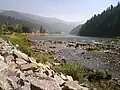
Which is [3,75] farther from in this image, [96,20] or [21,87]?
[96,20]

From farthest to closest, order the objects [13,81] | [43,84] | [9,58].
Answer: [9,58] → [43,84] → [13,81]

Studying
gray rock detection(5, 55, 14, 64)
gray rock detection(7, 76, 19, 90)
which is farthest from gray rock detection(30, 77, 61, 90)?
gray rock detection(5, 55, 14, 64)

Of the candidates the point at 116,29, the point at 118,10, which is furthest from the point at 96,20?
the point at 116,29

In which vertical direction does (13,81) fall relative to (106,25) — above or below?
below

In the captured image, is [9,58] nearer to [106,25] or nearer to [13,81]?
[13,81]

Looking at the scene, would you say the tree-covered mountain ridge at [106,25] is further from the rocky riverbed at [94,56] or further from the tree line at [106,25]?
the rocky riverbed at [94,56]

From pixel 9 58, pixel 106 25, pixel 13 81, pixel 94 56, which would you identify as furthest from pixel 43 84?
pixel 106 25

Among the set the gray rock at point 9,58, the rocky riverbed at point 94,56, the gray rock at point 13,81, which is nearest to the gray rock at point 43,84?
the gray rock at point 13,81

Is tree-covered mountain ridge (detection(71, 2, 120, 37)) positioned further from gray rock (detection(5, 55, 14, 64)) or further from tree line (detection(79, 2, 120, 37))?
gray rock (detection(5, 55, 14, 64))

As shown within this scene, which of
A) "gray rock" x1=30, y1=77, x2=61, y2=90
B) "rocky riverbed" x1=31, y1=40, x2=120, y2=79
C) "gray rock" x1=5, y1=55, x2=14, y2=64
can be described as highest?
"gray rock" x1=5, y1=55, x2=14, y2=64

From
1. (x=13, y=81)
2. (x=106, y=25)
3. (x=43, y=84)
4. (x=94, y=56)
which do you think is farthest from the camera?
(x=106, y=25)

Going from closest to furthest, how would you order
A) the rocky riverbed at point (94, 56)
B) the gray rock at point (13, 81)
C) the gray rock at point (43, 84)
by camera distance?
1. the gray rock at point (13, 81)
2. the gray rock at point (43, 84)
3. the rocky riverbed at point (94, 56)

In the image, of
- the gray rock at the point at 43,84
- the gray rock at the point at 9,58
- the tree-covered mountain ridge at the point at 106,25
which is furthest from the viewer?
the tree-covered mountain ridge at the point at 106,25

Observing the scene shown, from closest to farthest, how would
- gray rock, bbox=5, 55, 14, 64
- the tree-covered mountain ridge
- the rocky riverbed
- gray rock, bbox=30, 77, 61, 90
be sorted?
gray rock, bbox=30, 77, 61, 90 → gray rock, bbox=5, 55, 14, 64 → the rocky riverbed → the tree-covered mountain ridge
